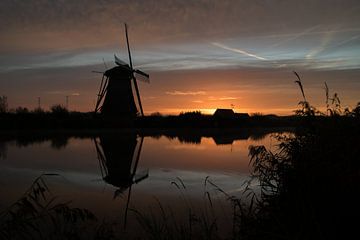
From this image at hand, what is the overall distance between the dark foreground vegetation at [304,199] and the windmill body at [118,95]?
1391 inches

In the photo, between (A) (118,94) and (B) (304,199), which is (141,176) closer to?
(B) (304,199)

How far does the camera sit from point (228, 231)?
6598 millimetres

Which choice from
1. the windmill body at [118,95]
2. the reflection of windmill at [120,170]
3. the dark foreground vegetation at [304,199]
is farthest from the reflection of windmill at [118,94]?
the dark foreground vegetation at [304,199]

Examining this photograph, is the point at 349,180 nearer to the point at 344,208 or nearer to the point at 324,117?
the point at 344,208

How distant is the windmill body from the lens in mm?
42062

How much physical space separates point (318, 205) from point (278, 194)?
1189 mm

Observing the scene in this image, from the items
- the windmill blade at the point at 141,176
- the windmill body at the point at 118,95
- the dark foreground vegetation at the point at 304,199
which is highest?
the windmill body at the point at 118,95

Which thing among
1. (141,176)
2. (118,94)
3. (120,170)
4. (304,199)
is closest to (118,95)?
(118,94)

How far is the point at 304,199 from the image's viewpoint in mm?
4824

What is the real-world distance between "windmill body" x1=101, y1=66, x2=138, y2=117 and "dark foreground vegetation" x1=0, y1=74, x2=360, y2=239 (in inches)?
1391

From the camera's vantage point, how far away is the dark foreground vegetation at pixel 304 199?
4004 millimetres

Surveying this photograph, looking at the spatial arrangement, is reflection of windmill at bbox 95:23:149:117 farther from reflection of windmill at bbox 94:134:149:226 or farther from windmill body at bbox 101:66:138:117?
reflection of windmill at bbox 94:134:149:226

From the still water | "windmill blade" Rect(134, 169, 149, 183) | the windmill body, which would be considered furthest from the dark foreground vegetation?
the windmill body

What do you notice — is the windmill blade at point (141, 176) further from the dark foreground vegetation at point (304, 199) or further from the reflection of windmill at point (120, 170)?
the dark foreground vegetation at point (304, 199)
